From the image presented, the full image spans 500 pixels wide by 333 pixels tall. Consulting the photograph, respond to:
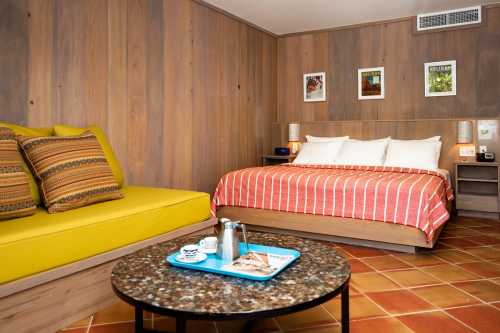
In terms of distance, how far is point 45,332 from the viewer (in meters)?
1.87

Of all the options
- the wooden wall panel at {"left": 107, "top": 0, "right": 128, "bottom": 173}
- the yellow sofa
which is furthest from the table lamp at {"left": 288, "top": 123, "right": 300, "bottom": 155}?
the yellow sofa

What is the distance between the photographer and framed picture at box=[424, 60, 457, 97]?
493cm

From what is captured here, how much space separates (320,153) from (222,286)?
11.6 feet

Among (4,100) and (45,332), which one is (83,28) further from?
(45,332)

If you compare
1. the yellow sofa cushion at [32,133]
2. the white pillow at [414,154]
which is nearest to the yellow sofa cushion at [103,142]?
the yellow sofa cushion at [32,133]

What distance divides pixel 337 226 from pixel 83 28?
2.67m

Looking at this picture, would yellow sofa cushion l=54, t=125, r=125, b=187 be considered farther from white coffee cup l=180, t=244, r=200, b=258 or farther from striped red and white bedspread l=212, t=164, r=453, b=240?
white coffee cup l=180, t=244, r=200, b=258

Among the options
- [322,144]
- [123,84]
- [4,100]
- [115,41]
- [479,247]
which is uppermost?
[115,41]

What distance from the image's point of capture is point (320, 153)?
15.9ft

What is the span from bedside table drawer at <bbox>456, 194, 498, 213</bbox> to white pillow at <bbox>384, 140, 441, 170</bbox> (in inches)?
23.4

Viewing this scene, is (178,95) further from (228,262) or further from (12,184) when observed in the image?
(228,262)

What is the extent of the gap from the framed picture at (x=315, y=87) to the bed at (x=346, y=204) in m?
1.89

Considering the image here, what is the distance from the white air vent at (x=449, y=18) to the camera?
4.73 m

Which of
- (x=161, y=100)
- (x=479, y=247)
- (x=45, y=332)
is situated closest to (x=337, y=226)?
(x=479, y=247)
